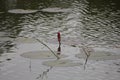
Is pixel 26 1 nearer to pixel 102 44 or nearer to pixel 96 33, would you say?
pixel 96 33

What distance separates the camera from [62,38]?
1297cm

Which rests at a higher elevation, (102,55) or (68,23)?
(102,55)

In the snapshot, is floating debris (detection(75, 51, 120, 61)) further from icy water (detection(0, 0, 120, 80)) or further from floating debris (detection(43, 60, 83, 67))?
floating debris (detection(43, 60, 83, 67))

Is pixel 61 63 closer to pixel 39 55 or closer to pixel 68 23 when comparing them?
pixel 39 55

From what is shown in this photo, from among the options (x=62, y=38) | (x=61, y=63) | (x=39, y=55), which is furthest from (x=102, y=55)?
(x=62, y=38)

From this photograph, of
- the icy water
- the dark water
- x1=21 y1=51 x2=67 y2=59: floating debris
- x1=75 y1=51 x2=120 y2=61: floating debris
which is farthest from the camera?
the dark water

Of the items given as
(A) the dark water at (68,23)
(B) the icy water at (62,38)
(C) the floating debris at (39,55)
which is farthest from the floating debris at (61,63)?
(A) the dark water at (68,23)

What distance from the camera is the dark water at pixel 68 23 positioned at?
13197 mm

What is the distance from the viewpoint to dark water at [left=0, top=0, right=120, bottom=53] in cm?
1320

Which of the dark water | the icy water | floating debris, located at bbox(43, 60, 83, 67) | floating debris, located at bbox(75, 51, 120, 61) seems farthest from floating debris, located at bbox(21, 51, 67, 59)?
the dark water

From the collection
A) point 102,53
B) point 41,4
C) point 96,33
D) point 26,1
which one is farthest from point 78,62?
point 26,1

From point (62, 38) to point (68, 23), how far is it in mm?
3248

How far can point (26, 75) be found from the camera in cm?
942

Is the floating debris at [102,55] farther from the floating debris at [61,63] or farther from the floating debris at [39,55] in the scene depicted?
the floating debris at [39,55]
